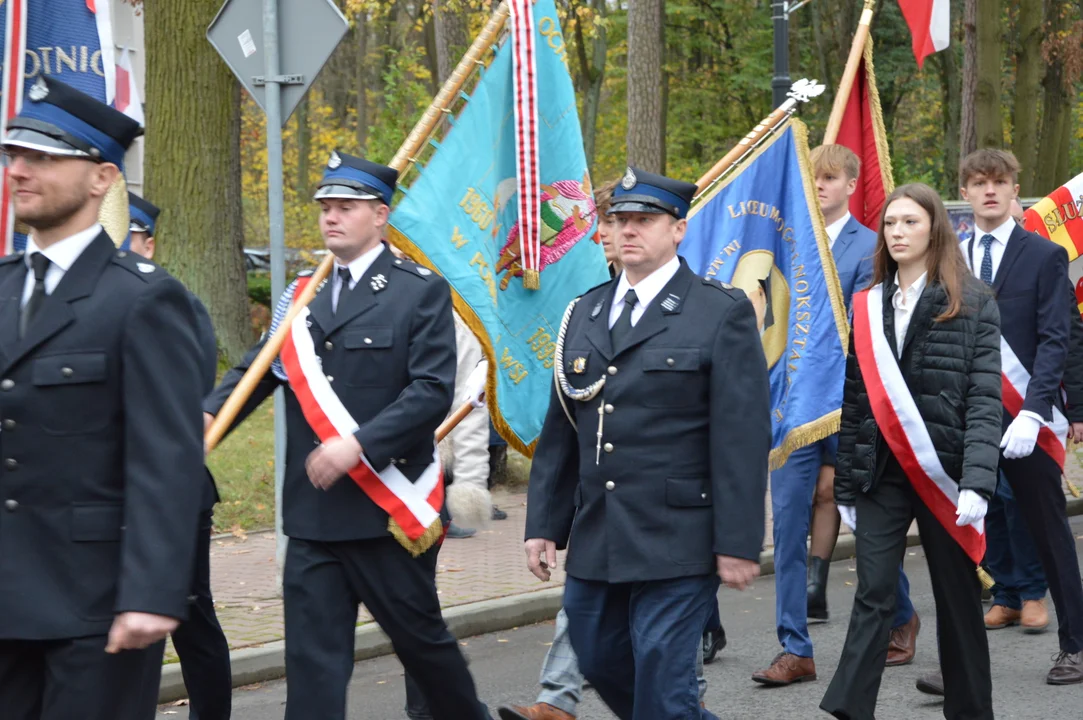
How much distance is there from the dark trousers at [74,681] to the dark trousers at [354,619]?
1.36m

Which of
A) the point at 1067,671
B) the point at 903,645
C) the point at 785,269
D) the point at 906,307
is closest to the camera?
the point at 906,307

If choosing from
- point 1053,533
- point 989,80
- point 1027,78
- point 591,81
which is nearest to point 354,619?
point 1053,533

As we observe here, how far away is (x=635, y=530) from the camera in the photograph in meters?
4.66

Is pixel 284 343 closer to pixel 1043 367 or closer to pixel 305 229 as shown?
pixel 1043 367

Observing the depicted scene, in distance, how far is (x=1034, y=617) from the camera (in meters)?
7.80

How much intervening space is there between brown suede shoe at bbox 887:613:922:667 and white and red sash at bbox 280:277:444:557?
2.84 m

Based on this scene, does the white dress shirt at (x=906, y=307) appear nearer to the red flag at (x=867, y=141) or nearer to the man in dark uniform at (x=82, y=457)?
the red flag at (x=867, y=141)

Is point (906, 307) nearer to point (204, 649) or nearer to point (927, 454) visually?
point (927, 454)

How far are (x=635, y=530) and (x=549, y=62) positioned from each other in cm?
→ 283

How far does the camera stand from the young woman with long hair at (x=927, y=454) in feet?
17.6

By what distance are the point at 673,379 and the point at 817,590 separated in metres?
3.35

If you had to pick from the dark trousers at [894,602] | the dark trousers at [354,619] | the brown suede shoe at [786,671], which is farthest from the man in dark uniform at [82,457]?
the brown suede shoe at [786,671]

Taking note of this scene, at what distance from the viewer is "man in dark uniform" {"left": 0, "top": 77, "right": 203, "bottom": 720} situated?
3307mm

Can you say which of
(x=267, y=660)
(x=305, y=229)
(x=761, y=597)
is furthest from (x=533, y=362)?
(x=305, y=229)
